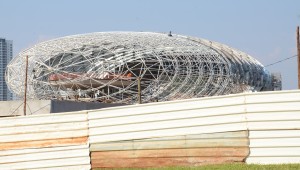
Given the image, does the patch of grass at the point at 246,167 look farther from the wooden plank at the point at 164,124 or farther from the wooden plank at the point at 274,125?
the wooden plank at the point at 164,124

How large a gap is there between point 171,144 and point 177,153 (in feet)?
0.77

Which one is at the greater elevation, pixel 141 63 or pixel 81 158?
pixel 141 63

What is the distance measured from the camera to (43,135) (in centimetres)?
1418

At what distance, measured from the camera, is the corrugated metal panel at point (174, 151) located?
1212cm

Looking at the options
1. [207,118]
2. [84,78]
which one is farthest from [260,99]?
[84,78]

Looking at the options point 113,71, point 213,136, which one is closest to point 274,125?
point 213,136

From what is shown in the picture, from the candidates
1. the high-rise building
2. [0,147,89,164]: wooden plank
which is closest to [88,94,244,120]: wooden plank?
[0,147,89,164]: wooden plank

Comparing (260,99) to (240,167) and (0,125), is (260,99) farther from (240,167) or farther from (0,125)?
(0,125)

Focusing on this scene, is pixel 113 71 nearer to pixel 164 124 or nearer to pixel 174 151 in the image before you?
pixel 164 124

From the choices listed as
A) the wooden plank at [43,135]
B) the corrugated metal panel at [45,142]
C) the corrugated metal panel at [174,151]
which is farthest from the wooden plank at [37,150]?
the corrugated metal panel at [174,151]

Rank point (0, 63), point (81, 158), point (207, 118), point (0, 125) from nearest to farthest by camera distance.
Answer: point (207, 118) < point (81, 158) < point (0, 125) < point (0, 63)

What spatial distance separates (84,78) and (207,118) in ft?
195

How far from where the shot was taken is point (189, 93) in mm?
74250

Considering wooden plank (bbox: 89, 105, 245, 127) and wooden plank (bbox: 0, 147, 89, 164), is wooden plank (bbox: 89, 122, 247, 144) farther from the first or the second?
wooden plank (bbox: 0, 147, 89, 164)
